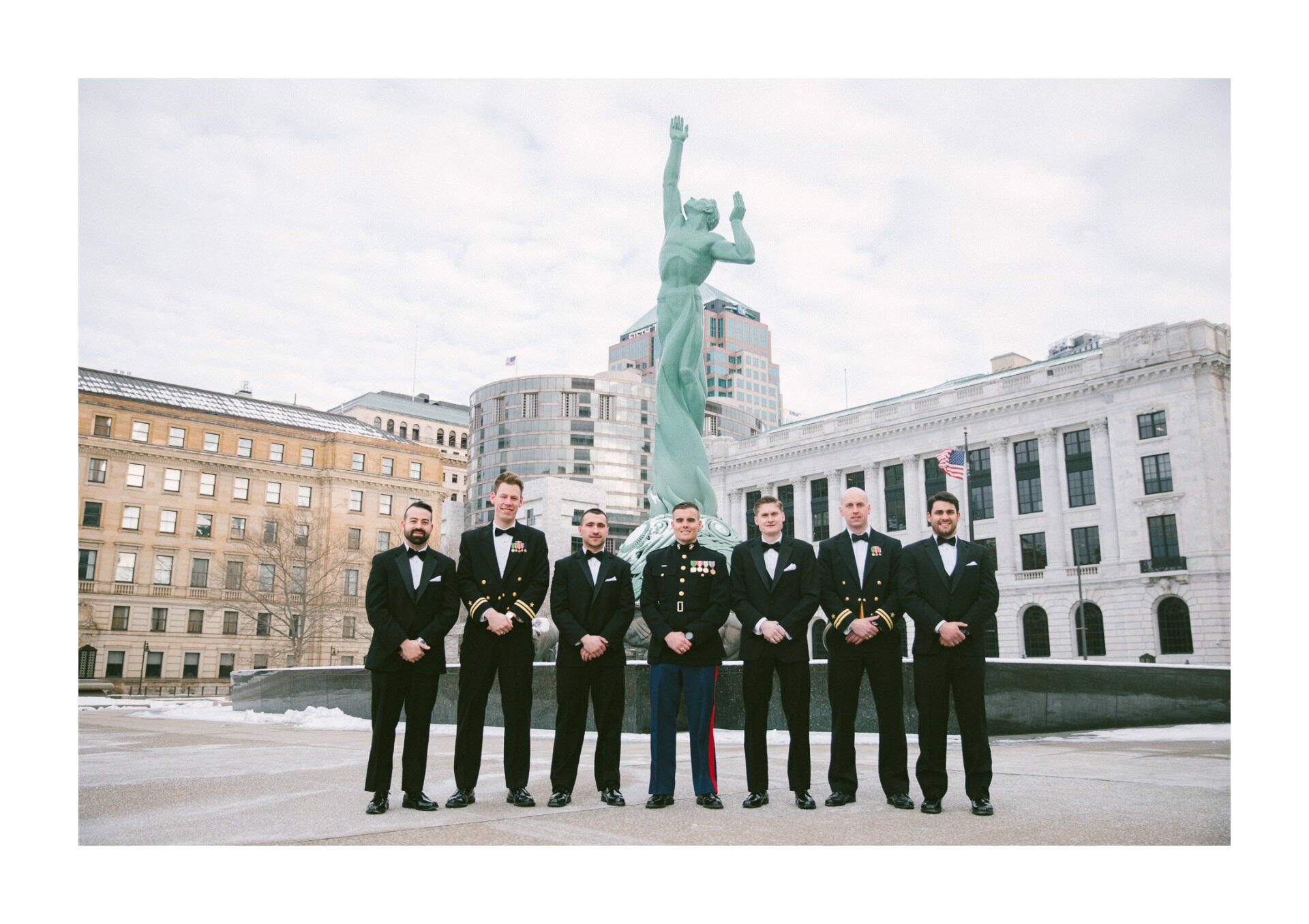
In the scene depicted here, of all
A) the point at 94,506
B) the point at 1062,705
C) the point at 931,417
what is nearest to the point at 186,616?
the point at 94,506

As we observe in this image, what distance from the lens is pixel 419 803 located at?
20.9 feet

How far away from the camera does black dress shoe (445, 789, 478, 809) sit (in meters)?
6.46

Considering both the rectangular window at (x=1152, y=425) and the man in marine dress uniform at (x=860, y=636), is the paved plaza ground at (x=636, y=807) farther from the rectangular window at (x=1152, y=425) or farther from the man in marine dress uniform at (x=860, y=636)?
the rectangular window at (x=1152, y=425)

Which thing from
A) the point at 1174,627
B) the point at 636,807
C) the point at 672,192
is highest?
the point at 672,192

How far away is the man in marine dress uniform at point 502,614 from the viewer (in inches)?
269

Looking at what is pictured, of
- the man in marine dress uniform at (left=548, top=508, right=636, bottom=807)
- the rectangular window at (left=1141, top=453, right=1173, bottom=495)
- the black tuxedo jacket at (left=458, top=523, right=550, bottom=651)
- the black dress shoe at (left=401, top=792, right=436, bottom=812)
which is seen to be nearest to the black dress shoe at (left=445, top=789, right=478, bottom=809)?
the black dress shoe at (left=401, top=792, right=436, bottom=812)

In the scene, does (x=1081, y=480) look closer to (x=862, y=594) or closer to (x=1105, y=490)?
(x=1105, y=490)

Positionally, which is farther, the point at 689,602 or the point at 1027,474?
the point at 1027,474

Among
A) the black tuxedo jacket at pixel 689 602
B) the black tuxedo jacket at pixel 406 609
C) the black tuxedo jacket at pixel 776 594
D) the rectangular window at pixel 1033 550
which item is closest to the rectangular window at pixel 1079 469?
the rectangular window at pixel 1033 550

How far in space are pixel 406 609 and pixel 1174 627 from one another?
49366mm

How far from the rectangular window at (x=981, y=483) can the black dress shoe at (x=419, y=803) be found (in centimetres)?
5544

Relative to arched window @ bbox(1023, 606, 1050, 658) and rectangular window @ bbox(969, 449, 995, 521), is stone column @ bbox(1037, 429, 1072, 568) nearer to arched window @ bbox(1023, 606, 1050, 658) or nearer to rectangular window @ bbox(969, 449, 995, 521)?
arched window @ bbox(1023, 606, 1050, 658)

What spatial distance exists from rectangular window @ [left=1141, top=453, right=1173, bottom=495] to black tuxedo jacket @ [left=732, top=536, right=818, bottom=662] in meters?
48.4

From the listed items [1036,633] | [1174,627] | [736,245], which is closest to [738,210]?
[736,245]
